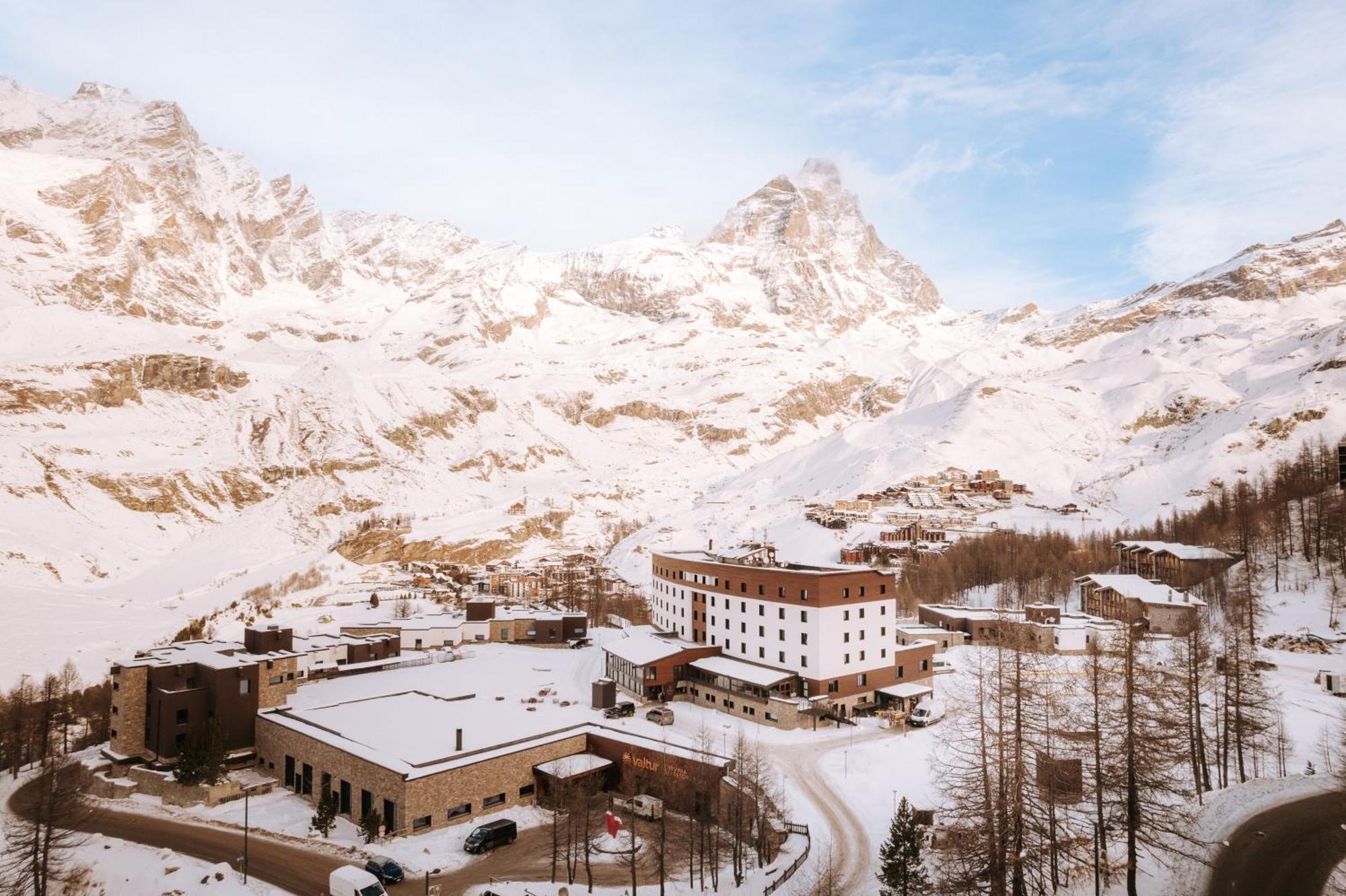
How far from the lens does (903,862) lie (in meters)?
25.3

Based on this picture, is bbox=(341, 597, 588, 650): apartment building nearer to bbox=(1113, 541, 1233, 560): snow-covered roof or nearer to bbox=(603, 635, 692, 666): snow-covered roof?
bbox=(603, 635, 692, 666): snow-covered roof

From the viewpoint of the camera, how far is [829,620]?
55594 millimetres

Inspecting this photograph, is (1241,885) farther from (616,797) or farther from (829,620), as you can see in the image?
(829,620)

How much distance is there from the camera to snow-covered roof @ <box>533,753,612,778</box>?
39.9 meters

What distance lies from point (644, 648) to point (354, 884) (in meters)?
34.3

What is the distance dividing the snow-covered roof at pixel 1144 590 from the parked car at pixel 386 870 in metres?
73.5

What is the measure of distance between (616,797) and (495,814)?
624cm

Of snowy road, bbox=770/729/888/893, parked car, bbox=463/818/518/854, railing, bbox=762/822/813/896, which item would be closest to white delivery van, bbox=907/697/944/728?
snowy road, bbox=770/729/888/893

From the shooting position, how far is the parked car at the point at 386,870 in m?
31.2

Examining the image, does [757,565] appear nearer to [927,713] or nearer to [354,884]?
[927,713]

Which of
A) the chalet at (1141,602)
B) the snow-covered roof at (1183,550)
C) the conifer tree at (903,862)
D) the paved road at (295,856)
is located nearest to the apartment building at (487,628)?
the paved road at (295,856)

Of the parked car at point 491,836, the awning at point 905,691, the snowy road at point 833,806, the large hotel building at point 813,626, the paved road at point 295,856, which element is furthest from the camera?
the awning at point 905,691

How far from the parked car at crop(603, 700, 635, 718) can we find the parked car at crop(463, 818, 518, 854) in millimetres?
16769

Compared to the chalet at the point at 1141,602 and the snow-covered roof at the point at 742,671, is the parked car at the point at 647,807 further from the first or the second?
the chalet at the point at 1141,602
